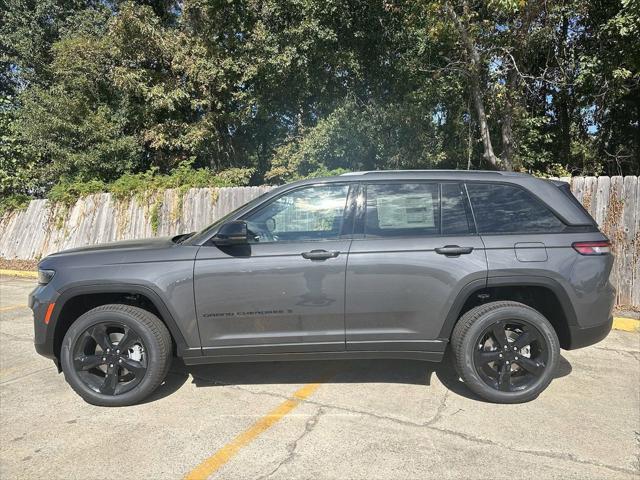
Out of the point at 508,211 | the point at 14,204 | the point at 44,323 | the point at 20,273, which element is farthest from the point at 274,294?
the point at 14,204

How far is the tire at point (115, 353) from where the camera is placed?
145 inches

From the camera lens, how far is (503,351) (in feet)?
12.1

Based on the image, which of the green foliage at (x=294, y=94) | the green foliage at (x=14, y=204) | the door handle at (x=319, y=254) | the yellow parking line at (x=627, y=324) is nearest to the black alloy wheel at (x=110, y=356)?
the door handle at (x=319, y=254)

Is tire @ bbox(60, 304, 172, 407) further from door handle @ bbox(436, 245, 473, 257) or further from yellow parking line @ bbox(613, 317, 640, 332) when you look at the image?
yellow parking line @ bbox(613, 317, 640, 332)

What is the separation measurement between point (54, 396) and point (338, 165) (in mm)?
10353

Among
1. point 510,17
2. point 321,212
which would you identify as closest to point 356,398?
point 321,212

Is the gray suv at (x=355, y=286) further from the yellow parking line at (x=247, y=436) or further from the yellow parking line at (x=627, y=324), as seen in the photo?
the yellow parking line at (x=627, y=324)

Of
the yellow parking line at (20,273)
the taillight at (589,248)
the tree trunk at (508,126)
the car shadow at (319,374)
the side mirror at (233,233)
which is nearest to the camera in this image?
the side mirror at (233,233)

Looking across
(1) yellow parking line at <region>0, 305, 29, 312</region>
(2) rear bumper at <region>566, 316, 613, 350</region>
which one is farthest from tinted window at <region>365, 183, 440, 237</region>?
(1) yellow parking line at <region>0, 305, 29, 312</region>

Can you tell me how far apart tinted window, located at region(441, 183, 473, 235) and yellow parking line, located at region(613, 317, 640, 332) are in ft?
Answer: 11.6

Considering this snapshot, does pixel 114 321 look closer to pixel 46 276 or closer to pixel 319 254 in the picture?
pixel 46 276

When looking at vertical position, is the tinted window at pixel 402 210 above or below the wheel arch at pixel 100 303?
above

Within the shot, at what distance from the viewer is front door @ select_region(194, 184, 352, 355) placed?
3584 mm

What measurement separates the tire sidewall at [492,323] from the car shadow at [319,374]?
277mm
